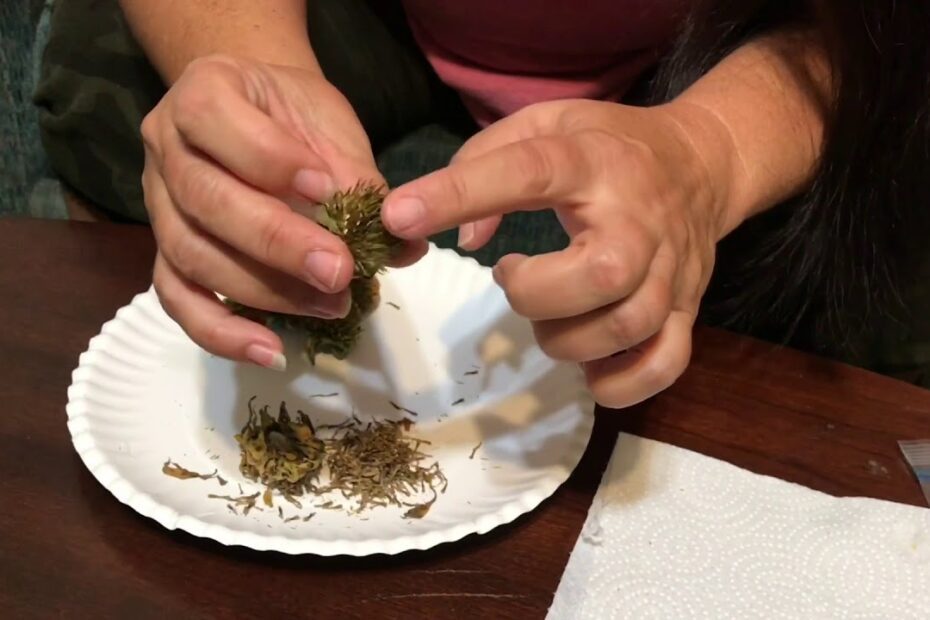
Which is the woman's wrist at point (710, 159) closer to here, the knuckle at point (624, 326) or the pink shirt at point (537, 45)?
the knuckle at point (624, 326)

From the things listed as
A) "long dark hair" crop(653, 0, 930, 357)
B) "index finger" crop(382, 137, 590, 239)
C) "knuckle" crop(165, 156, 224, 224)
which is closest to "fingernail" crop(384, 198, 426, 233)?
"index finger" crop(382, 137, 590, 239)

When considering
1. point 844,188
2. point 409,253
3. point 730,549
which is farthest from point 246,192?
point 844,188

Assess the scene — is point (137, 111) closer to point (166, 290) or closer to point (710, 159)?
point (166, 290)

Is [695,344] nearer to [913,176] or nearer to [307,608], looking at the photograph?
[913,176]

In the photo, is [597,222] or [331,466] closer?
[597,222]

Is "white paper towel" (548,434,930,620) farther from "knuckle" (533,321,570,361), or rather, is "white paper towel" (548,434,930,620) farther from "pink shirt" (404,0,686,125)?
"pink shirt" (404,0,686,125)

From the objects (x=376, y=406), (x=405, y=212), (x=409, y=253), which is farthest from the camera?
(x=376, y=406)

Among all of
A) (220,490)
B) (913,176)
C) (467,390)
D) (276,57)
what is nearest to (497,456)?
(467,390)
